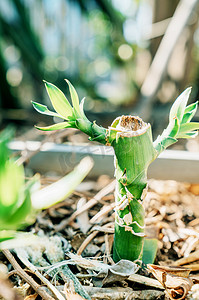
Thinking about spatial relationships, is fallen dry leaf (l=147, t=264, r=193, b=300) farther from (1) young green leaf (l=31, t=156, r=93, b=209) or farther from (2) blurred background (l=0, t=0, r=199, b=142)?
(2) blurred background (l=0, t=0, r=199, b=142)

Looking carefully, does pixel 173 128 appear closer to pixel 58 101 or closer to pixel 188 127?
pixel 188 127

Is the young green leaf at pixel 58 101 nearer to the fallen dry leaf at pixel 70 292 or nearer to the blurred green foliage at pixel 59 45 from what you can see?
the fallen dry leaf at pixel 70 292

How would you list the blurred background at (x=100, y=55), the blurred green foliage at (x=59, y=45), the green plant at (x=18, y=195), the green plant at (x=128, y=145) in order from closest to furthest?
1. the green plant at (x=18, y=195)
2. the green plant at (x=128, y=145)
3. the blurred background at (x=100, y=55)
4. the blurred green foliage at (x=59, y=45)

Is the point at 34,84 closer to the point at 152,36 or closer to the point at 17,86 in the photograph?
the point at 17,86

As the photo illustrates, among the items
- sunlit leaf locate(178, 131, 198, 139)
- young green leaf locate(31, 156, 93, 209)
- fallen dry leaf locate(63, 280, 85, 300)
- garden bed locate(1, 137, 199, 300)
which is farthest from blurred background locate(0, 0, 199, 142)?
young green leaf locate(31, 156, 93, 209)

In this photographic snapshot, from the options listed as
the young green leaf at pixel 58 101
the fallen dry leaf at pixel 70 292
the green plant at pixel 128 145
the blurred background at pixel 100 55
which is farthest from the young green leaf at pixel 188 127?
the blurred background at pixel 100 55

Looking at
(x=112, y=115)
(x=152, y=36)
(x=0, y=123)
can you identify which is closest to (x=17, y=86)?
(x=0, y=123)

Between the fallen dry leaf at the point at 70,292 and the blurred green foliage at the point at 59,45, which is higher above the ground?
the blurred green foliage at the point at 59,45
